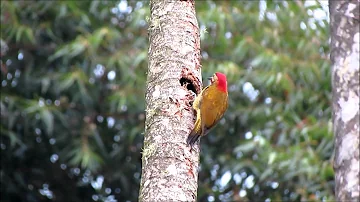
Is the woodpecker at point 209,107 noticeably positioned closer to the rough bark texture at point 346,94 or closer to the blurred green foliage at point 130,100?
the rough bark texture at point 346,94

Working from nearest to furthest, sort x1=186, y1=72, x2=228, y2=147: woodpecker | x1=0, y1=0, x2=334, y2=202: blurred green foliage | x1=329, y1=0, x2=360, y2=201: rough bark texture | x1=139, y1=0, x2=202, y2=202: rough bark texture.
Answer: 1. x1=329, y1=0, x2=360, y2=201: rough bark texture
2. x1=139, y1=0, x2=202, y2=202: rough bark texture
3. x1=186, y1=72, x2=228, y2=147: woodpecker
4. x1=0, y1=0, x2=334, y2=202: blurred green foliage

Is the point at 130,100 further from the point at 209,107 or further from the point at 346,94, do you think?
the point at 346,94

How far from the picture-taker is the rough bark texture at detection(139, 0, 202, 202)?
12.1 ft

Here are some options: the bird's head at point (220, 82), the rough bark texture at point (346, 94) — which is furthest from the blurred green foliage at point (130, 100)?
the rough bark texture at point (346, 94)

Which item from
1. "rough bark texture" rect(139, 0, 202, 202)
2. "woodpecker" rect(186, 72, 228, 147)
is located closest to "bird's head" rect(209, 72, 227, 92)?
"woodpecker" rect(186, 72, 228, 147)

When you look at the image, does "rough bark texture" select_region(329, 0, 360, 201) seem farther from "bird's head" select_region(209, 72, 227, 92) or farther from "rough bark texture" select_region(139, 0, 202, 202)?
"bird's head" select_region(209, 72, 227, 92)

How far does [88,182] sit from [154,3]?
4284 mm

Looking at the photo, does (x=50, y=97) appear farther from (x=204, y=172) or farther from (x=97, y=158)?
(x=204, y=172)

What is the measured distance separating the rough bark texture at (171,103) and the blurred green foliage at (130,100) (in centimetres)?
308

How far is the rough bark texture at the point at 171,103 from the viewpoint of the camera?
3695 millimetres

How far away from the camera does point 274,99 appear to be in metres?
7.89

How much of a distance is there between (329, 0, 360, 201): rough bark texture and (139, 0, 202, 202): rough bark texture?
1.21 m

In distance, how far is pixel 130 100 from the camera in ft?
24.5

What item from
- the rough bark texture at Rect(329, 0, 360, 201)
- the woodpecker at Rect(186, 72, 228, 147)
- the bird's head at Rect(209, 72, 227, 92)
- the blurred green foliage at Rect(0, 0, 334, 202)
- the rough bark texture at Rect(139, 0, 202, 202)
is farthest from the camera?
the blurred green foliage at Rect(0, 0, 334, 202)
